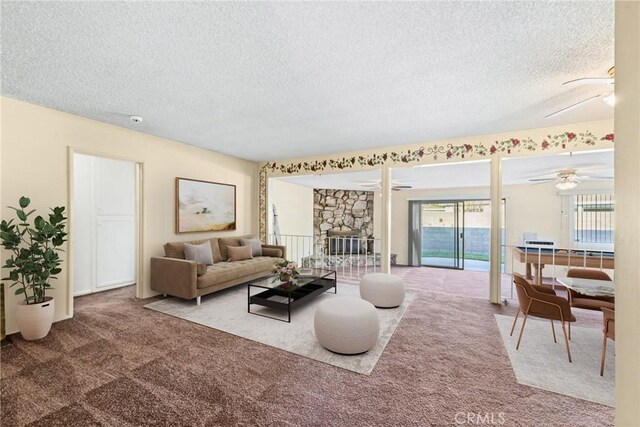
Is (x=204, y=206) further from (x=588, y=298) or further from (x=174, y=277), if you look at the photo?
(x=588, y=298)

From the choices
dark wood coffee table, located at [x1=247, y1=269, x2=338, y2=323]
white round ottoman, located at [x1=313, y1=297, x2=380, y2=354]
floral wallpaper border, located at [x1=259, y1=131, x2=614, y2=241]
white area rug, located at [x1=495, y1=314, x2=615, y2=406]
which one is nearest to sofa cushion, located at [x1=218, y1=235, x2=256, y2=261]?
floral wallpaper border, located at [x1=259, y1=131, x2=614, y2=241]

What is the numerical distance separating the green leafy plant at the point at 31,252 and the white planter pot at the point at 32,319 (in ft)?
0.39

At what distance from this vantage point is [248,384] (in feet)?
6.45

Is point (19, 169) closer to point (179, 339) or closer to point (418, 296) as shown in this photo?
point (179, 339)

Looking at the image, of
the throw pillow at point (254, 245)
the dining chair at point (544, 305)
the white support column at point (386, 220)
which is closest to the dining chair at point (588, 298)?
the dining chair at point (544, 305)

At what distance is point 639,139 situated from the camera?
0.55m

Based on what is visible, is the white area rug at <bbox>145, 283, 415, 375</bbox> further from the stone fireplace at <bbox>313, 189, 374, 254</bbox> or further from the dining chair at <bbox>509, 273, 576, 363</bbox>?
the stone fireplace at <bbox>313, 189, 374, 254</bbox>

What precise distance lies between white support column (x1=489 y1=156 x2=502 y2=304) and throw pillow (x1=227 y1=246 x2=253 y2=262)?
4.00 metres

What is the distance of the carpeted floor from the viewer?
5.45 ft

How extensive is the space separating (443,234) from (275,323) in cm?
600

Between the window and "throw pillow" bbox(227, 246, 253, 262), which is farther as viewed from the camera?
the window

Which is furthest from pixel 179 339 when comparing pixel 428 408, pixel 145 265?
pixel 428 408

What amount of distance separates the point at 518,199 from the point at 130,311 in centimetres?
837

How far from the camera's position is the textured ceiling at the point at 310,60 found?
158 centimetres
